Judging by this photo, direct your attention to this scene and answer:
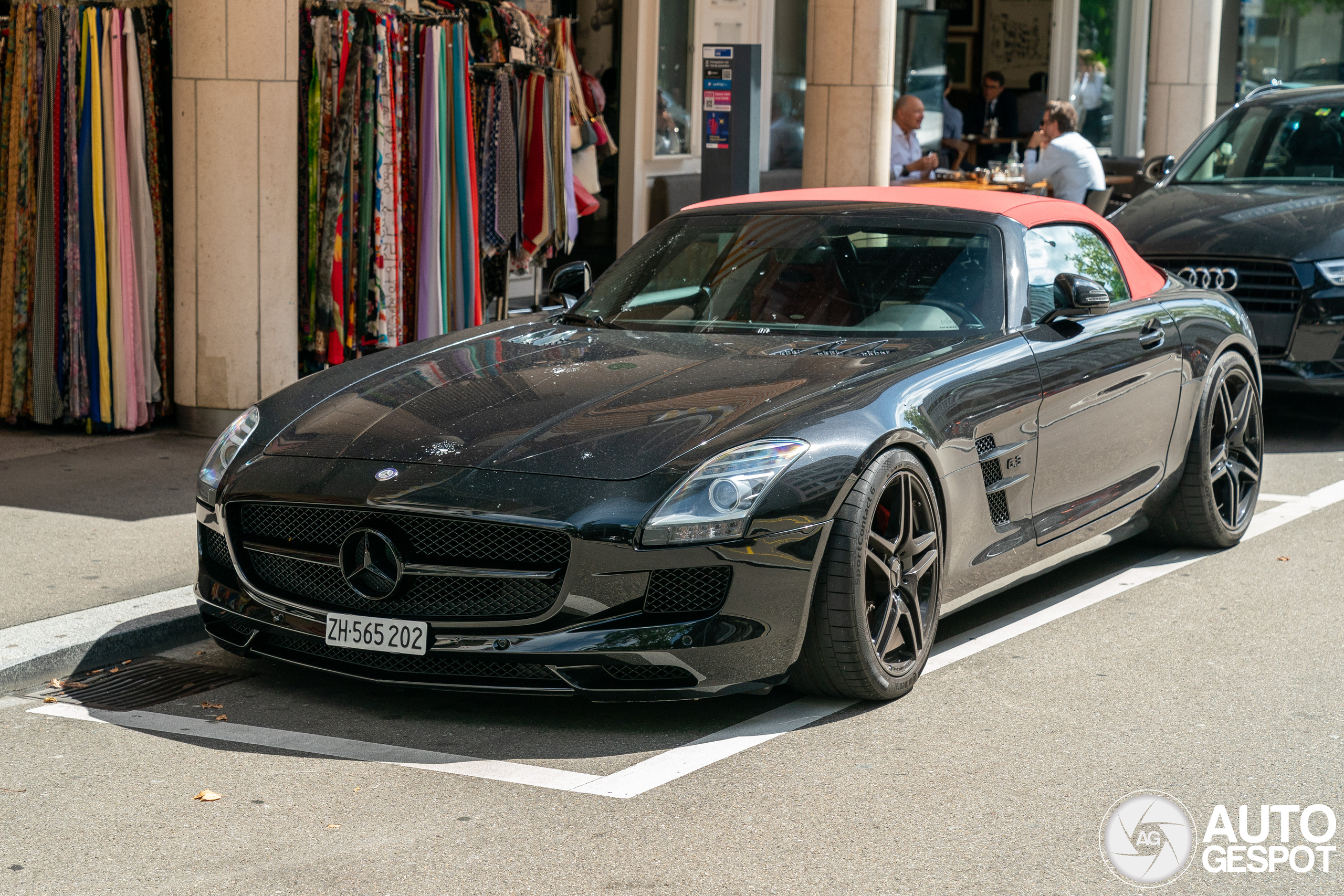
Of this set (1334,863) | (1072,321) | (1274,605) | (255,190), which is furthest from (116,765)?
(255,190)

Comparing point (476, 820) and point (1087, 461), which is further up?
point (1087, 461)

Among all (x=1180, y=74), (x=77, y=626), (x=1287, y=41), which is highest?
(x=1287, y=41)

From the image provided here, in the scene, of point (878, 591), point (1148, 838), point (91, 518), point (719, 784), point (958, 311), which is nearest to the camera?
point (1148, 838)

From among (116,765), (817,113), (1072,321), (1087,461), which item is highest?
(817,113)

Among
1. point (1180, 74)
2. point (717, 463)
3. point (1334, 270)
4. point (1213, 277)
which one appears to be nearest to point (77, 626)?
point (717, 463)

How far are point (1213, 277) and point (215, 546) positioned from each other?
6683 mm

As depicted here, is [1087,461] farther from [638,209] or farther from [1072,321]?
[638,209]

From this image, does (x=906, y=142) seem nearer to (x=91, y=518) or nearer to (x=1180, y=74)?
(x=1180, y=74)

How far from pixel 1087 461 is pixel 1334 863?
2.35m

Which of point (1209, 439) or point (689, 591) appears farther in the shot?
point (1209, 439)

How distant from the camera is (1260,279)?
9898 millimetres

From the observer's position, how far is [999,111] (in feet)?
71.6

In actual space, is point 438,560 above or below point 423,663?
above

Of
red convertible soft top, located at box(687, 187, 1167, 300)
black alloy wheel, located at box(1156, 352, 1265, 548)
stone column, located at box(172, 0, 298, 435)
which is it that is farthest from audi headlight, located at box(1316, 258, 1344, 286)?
stone column, located at box(172, 0, 298, 435)
